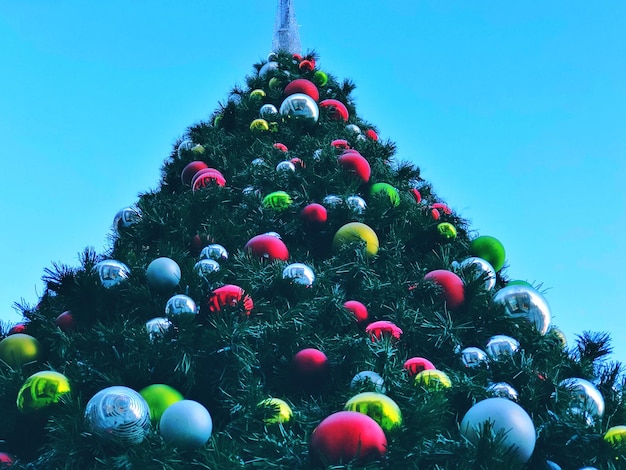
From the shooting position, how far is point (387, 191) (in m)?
4.48

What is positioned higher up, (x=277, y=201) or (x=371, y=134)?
(x=371, y=134)

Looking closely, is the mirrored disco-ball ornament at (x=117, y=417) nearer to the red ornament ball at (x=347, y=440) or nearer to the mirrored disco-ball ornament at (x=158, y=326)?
the mirrored disco-ball ornament at (x=158, y=326)

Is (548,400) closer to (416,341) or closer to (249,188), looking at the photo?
(416,341)

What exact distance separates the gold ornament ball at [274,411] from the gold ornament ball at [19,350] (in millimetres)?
1139

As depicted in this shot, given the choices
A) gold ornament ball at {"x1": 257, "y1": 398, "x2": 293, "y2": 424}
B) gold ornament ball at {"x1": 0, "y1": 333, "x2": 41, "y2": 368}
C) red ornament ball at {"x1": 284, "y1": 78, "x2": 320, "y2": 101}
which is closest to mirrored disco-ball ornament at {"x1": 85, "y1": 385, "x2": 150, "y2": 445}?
gold ornament ball at {"x1": 257, "y1": 398, "x2": 293, "y2": 424}

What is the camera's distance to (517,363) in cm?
302

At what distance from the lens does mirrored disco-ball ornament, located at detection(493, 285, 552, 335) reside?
3545 millimetres

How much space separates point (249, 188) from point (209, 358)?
1.80 m

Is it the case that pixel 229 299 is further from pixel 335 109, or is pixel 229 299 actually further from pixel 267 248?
pixel 335 109

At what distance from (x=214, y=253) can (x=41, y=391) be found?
1.25m

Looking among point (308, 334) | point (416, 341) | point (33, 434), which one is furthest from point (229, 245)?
point (33, 434)

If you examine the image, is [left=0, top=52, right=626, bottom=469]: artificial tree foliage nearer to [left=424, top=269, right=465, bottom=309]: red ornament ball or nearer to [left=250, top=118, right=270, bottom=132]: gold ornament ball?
[left=424, top=269, right=465, bottom=309]: red ornament ball

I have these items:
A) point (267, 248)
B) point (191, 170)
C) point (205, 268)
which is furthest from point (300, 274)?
point (191, 170)

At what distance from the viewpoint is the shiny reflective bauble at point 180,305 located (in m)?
3.22
